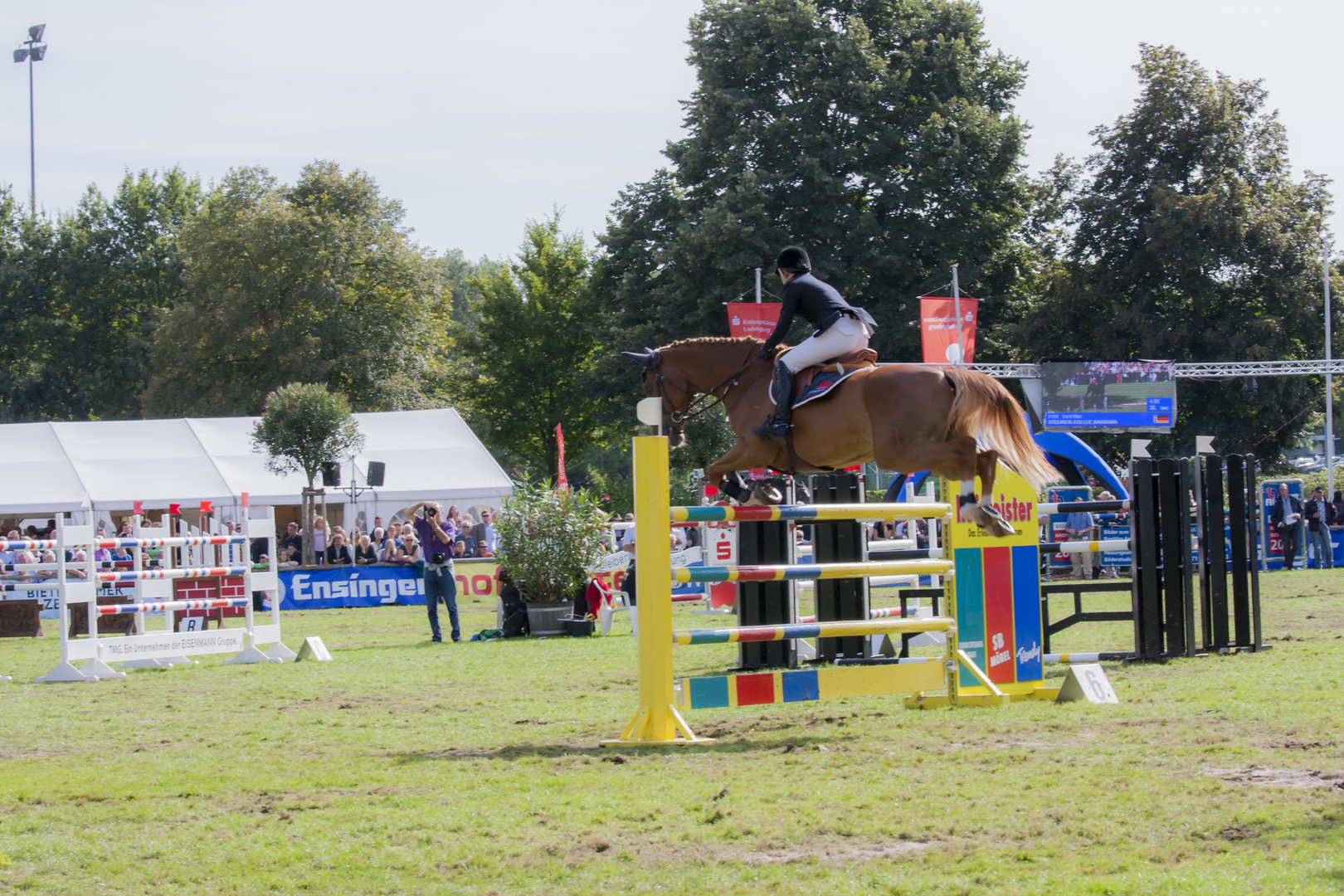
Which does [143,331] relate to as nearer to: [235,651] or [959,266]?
[959,266]

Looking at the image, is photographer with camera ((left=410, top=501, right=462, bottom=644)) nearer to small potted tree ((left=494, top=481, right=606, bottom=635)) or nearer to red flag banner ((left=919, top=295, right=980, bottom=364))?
small potted tree ((left=494, top=481, right=606, bottom=635))

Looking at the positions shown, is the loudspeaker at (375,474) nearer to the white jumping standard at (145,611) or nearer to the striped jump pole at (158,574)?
the white jumping standard at (145,611)

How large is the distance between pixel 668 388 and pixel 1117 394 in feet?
81.7

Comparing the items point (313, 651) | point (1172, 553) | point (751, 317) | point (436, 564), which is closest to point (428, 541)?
point (436, 564)

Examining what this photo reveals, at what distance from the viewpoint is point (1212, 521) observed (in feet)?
30.4

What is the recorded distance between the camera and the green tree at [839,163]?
32656 millimetres

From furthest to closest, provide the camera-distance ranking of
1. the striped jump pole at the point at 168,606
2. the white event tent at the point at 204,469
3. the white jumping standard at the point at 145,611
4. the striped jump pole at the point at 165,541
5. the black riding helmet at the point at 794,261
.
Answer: the white event tent at the point at 204,469 < the striped jump pole at the point at 168,606 < the striped jump pole at the point at 165,541 < the white jumping standard at the point at 145,611 < the black riding helmet at the point at 794,261

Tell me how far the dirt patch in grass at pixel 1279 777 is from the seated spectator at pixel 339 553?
65.1 feet

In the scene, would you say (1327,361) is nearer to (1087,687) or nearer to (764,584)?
(764,584)

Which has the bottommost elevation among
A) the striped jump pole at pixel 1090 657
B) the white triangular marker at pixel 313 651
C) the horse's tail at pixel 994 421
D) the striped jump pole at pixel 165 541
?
the white triangular marker at pixel 313 651

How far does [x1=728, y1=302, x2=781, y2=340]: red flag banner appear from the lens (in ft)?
84.5

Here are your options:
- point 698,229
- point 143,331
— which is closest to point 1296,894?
point 698,229

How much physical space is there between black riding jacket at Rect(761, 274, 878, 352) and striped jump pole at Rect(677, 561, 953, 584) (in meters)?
1.24

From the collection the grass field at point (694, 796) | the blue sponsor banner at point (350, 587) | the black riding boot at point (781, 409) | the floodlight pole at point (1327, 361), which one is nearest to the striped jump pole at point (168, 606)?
the grass field at point (694, 796)
